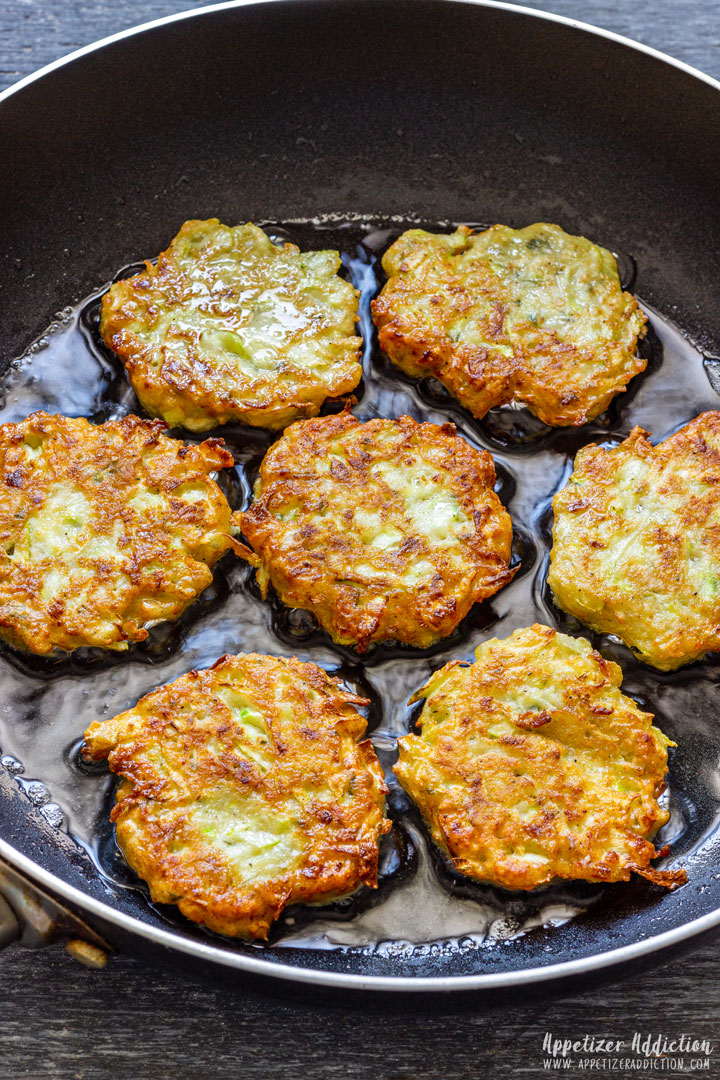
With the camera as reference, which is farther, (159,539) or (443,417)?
(443,417)

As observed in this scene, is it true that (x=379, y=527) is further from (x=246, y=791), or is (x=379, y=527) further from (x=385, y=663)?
(x=246, y=791)

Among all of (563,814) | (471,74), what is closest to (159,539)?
(563,814)

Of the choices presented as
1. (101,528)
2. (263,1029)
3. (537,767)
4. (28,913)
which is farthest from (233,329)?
(263,1029)

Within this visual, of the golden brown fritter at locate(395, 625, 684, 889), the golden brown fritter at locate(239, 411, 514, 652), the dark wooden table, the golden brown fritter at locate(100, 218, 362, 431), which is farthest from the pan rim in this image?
the dark wooden table

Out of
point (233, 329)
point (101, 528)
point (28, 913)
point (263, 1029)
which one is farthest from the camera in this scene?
point (233, 329)

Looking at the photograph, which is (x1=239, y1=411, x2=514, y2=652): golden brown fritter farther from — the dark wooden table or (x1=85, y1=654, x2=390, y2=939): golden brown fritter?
the dark wooden table

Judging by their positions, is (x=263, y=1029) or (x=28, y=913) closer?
(x=28, y=913)

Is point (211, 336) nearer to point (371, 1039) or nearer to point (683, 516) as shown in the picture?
point (683, 516)
